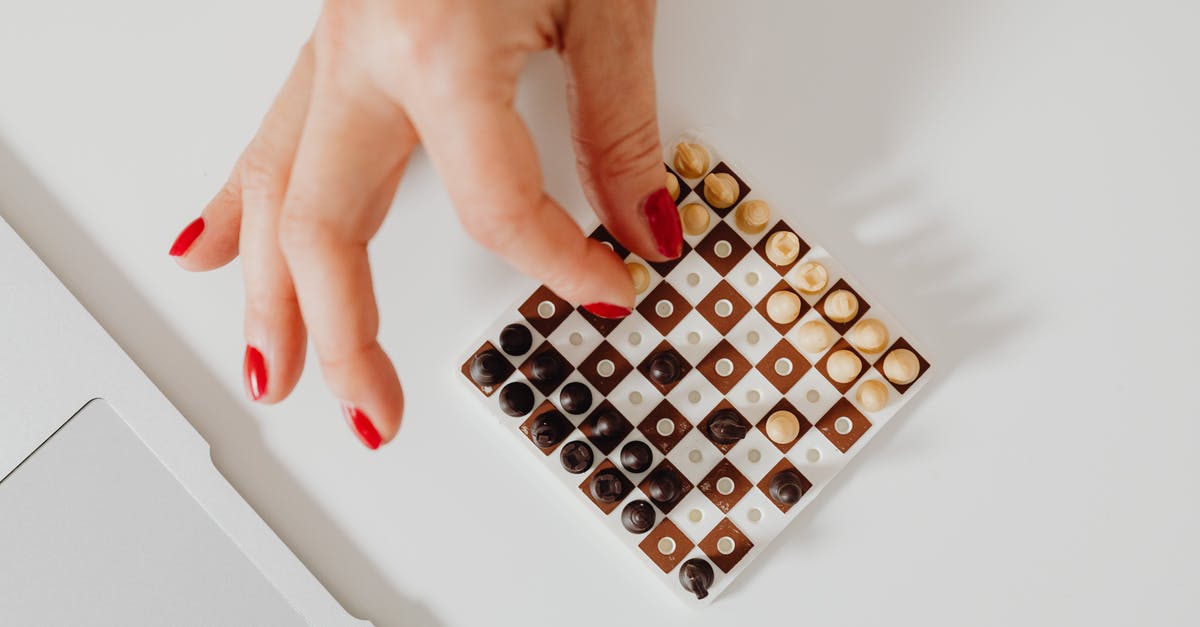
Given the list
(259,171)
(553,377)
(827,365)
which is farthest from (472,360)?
(827,365)

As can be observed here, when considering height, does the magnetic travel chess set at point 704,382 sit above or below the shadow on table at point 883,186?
below

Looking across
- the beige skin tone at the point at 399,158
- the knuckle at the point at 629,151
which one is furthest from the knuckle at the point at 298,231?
the knuckle at the point at 629,151

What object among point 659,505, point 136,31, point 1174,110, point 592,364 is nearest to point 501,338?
point 592,364

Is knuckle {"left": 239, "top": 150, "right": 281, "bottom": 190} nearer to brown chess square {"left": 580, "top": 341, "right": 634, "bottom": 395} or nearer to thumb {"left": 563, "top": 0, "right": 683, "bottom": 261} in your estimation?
thumb {"left": 563, "top": 0, "right": 683, "bottom": 261}

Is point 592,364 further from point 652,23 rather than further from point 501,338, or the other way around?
point 652,23

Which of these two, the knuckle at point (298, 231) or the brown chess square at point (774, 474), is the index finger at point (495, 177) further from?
the brown chess square at point (774, 474)
